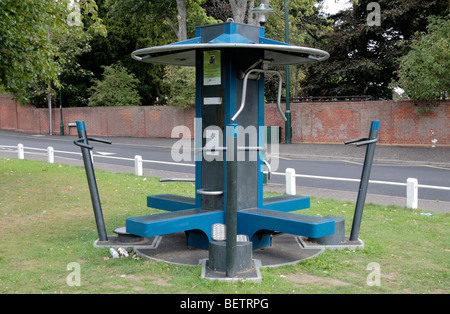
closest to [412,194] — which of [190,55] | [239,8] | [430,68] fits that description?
[190,55]

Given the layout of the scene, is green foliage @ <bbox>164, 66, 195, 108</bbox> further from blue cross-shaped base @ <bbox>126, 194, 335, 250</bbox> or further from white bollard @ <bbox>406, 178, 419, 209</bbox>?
blue cross-shaped base @ <bbox>126, 194, 335, 250</bbox>

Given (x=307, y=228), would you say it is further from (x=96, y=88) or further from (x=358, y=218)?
(x=96, y=88)

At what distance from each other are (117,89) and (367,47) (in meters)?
18.7

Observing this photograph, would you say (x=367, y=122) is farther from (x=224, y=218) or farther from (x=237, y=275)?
(x=237, y=275)

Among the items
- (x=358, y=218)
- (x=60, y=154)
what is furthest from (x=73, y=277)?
(x=60, y=154)

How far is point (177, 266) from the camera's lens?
18.6 ft

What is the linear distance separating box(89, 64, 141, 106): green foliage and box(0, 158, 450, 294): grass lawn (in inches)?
1108

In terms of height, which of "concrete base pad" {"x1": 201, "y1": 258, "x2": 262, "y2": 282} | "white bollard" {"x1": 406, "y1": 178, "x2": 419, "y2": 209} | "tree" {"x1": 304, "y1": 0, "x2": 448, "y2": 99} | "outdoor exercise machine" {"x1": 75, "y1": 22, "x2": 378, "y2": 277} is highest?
"tree" {"x1": 304, "y1": 0, "x2": 448, "y2": 99}

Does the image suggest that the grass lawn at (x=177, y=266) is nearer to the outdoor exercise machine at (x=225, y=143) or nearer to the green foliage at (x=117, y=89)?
the outdoor exercise machine at (x=225, y=143)

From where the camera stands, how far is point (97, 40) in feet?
130

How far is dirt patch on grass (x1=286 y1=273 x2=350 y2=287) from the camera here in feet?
16.7

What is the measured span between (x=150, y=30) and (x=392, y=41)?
62.1 ft

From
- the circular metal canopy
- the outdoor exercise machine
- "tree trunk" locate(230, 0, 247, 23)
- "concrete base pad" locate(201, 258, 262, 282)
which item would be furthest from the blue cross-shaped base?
"tree trunk" locate(230, 0, 247, 23)

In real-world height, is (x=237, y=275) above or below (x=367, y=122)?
below
